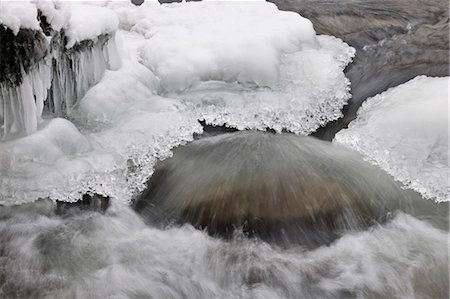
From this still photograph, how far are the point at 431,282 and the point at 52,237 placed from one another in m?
2.34

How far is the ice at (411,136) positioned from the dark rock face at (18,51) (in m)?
2.49

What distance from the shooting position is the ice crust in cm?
363

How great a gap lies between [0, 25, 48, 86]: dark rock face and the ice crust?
1.46 feet

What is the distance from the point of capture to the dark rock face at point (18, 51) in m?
3.34

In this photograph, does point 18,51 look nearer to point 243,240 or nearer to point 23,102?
point 23,102

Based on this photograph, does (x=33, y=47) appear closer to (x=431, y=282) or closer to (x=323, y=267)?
(x=323, y=267)

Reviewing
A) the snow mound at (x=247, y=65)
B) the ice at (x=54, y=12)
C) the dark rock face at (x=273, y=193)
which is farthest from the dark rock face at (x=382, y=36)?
the ice at (x=54, y=12)

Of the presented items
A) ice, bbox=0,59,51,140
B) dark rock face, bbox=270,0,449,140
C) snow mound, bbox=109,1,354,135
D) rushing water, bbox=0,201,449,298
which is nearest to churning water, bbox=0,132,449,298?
rushing water, bbox=0,201,449,298

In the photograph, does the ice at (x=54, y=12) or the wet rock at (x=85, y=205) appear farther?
the ice at (x=54, y=12)

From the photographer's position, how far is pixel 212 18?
6043 mm

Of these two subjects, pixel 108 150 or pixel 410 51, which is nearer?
pixel 108 150

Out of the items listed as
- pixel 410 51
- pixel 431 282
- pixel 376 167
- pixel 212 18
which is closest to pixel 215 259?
pixel 431 282

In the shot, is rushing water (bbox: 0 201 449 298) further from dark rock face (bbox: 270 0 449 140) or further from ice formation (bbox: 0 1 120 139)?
dark rock face (bbox: 270 0 449 140)

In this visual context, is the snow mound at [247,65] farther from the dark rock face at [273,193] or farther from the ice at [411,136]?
the dark rock face at [273,193]
